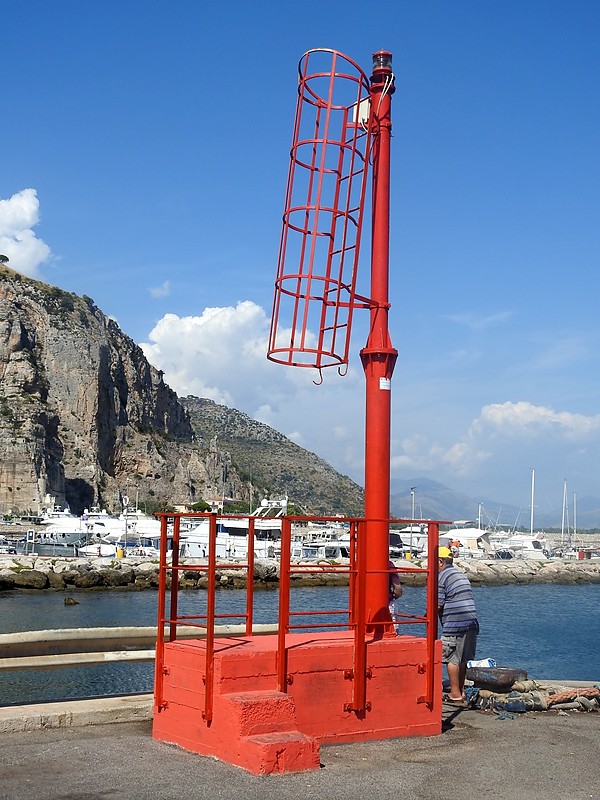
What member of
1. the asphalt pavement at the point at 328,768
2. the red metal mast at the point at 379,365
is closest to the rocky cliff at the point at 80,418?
the red metal mast at the point at 379,365

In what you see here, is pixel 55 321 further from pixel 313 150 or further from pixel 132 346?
pixel 313 150

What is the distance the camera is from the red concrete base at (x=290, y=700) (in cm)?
805

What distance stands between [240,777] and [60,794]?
→ 1431 millimetres

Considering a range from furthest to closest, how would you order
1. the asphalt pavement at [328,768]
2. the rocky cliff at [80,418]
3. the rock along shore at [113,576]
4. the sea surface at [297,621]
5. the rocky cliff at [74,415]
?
the rocky cliff at [80,418], the rocky cliff at [74,415], the rock along shore at [113,576], the sea surface at [297,621], the asphalt pavement at [328,768]

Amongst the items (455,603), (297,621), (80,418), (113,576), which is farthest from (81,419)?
(455,603)

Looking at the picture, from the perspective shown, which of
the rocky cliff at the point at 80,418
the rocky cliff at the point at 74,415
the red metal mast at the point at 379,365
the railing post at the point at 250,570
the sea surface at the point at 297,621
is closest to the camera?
the railing post at the point at 250,570

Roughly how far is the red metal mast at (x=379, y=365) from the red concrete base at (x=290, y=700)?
0.64 meters

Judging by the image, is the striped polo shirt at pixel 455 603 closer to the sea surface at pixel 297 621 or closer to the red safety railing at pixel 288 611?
A: the red safety railing at pixel 288 611

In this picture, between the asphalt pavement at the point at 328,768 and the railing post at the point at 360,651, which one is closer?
the asphalt pavement at the point at 328,768

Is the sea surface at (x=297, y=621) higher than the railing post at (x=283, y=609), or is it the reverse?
the railing post at (x=283, y=609)

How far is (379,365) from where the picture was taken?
10445 mm

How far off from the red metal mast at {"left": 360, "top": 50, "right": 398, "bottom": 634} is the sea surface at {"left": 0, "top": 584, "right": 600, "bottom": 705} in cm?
1082

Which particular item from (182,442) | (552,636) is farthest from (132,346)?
(552,636)

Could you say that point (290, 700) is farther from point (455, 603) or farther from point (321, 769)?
point (455, 603)
